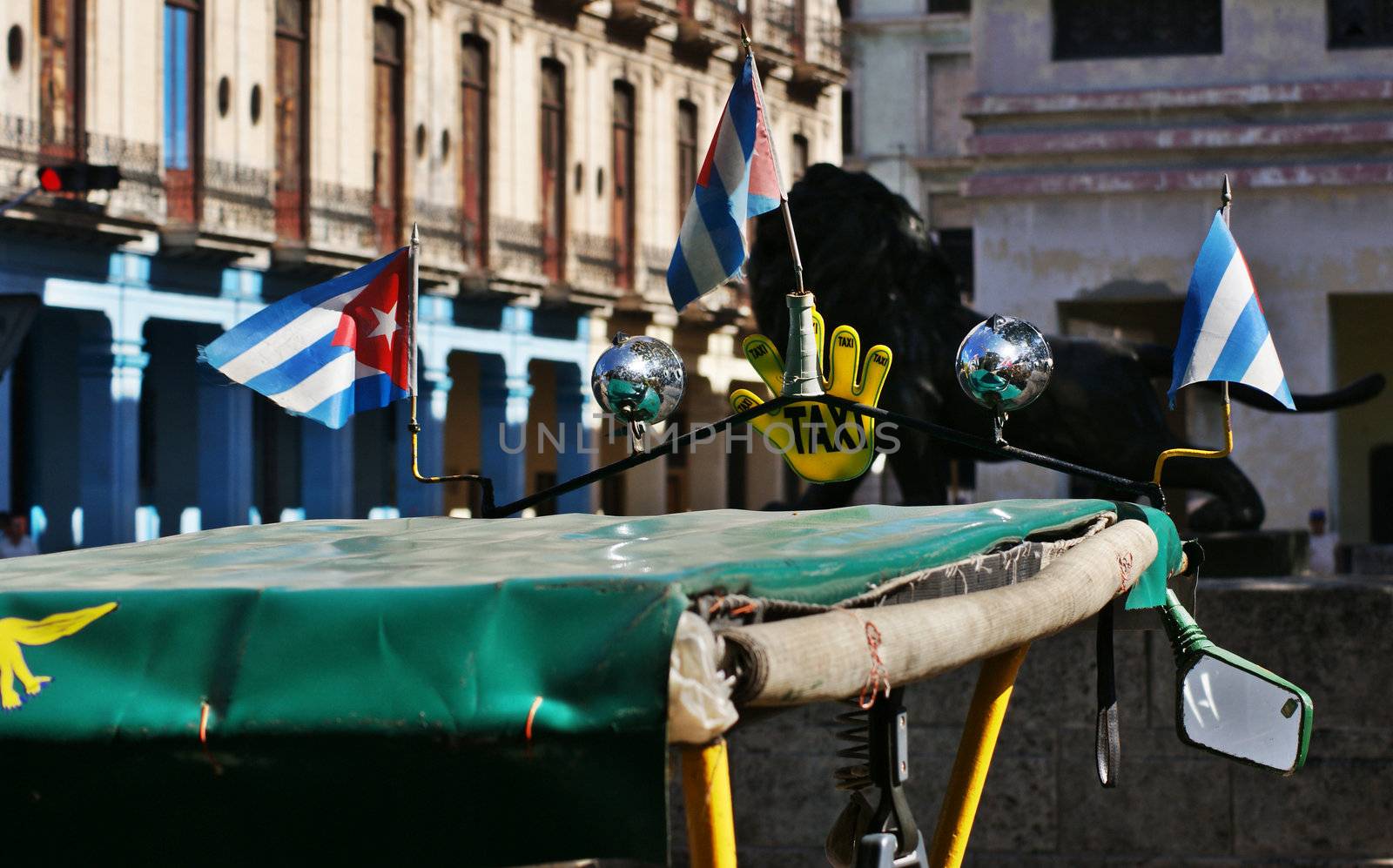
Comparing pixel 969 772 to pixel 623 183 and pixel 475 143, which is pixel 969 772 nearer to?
pixel 475 143

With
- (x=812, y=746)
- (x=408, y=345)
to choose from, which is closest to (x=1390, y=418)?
(x=812, y=746)

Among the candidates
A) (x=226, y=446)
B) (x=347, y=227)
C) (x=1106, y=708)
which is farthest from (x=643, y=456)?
(x=347, y=227)

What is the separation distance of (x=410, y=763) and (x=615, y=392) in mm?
3199

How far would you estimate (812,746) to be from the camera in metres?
10.7

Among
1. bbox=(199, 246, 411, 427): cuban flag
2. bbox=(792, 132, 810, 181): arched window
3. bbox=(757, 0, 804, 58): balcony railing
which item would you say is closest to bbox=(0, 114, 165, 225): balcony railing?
bbox=(757, 0, 804, 58): balcony railing

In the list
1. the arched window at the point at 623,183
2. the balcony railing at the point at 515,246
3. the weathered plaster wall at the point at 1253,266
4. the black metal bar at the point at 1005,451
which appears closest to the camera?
the black metal bar at the point at 1005,451

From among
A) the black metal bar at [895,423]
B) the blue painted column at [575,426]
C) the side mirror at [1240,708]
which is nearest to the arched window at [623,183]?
the blue painted column at [575,426]

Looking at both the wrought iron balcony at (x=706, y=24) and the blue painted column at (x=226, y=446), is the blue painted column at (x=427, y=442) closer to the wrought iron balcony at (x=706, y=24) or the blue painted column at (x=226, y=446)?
the blue painted column at (x=226, y=446)

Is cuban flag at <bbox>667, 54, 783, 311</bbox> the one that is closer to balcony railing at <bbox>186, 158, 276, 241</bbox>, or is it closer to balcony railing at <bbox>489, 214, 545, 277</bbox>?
balcony railing at <bbox>186, 158, 276, 241</bbox>

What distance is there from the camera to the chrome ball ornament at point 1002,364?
5.98 meters

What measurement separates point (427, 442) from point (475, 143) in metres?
4.74

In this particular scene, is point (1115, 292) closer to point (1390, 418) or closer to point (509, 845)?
point (1390, 418)

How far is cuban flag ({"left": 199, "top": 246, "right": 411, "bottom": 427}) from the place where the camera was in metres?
6.97

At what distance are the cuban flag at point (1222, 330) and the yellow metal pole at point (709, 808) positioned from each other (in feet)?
11.1
